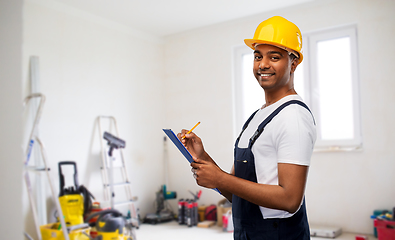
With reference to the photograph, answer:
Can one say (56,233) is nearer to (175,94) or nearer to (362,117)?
(175,94)

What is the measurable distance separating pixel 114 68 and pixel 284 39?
4.01 meters

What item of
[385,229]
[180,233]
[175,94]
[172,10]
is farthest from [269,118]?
[175,94]

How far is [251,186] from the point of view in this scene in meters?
1.09

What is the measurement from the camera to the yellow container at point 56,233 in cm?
332

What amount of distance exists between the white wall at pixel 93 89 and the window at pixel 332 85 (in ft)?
7.67

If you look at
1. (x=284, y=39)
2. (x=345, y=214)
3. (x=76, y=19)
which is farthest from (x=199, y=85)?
(x=284, y=39)

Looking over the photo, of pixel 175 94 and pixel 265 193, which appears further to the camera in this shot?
pixel 175 94

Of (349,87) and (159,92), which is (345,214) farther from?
(159,92)

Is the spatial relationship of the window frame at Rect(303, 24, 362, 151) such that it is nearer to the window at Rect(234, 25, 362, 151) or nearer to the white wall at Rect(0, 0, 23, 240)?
the window at Rect(234, 25, 362, 151)

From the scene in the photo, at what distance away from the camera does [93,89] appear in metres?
4.59

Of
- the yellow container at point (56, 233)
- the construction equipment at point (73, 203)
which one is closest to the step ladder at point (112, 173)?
Result: the construction equipment at point (73, 203)

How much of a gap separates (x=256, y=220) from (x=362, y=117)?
132 inches

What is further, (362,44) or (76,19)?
(76,19)

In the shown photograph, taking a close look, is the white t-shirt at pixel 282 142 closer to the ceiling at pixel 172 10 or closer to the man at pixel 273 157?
the man at pixel 273 157
